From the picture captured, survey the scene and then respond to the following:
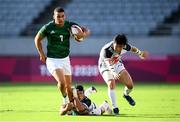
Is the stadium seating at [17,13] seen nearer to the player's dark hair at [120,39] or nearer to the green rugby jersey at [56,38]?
the green rugby jersey at [56,38]

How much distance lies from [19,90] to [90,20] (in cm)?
957

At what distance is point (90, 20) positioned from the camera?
33844 mm

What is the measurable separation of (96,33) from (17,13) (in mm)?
4497

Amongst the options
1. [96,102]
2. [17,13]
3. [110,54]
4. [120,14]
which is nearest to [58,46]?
[110,54]

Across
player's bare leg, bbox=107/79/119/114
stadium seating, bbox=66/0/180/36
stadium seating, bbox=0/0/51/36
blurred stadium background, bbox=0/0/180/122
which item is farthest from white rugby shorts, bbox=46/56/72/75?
stadium seating, bbox=0/0/51/36

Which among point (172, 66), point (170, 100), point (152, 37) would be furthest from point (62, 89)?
point (152, 37)

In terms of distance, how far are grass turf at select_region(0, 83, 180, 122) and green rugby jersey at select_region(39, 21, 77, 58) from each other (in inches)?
56.3

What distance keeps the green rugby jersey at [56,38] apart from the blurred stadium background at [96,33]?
14.0 m

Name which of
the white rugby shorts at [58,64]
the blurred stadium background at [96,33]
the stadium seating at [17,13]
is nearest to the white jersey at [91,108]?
the white rugby shorts at [58,64]

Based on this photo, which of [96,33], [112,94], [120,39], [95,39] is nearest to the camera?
[120,39]

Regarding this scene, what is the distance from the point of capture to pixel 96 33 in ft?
109

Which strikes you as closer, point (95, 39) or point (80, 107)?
point (80, 107)

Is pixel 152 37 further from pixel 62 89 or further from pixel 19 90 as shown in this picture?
pixel 62 89

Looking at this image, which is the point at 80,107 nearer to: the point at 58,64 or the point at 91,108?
the point at 91,108
